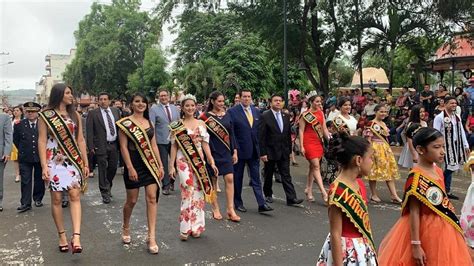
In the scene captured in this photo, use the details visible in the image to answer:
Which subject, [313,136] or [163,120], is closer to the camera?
[313,136]

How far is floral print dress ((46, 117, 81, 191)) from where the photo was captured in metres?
5.54

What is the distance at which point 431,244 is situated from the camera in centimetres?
375

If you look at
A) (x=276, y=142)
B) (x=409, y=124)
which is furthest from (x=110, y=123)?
(x=409, y=124)

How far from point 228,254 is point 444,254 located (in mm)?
2537

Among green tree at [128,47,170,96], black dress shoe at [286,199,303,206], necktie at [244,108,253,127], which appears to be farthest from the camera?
green tree at [128,47,170,96]

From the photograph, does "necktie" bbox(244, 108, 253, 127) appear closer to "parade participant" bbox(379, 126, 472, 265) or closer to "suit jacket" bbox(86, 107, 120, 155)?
"suit jacket" bbox(86, 107, 120, 155)

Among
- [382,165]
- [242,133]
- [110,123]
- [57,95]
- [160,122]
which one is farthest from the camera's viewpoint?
[160,122]

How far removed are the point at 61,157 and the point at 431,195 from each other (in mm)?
3799

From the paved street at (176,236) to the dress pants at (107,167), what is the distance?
0.83ft

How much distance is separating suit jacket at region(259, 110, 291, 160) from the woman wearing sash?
10.0ft

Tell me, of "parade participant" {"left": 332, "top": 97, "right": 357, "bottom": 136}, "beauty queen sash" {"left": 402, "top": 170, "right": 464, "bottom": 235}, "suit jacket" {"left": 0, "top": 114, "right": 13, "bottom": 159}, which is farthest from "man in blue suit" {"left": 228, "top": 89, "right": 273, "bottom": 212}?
"beauty queen sash" {"left": 402, "top": 170, "right": 464, "bottom": 235}

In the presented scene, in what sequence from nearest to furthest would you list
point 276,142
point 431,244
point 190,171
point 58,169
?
point 431,244
point 58,169
point 190,171
point 276,142

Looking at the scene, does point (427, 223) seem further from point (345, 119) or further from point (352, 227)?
point (345, 119)

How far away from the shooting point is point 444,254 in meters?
3.68
